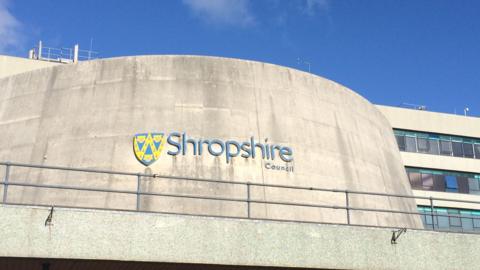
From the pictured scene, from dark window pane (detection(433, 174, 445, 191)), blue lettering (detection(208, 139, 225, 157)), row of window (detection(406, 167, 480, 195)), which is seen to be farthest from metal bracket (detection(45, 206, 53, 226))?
dark window pane (detection(433, 174, 445, 191))

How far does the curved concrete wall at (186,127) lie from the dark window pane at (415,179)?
16.6 meters

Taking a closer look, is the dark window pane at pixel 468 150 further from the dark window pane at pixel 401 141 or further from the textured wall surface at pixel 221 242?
the textured wall surface at pixel 221 242

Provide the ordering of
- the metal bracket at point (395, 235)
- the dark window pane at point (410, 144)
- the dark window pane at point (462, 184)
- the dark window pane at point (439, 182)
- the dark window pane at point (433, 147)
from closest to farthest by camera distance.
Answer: the metal bracket at point (395, 235) < the dark window pane at point (439, 182) < the dark window pane at point (410, 144) < the dark window pane at point (462, 184) < the dark window pane at point (433, 147)

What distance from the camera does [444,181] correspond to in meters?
42.4

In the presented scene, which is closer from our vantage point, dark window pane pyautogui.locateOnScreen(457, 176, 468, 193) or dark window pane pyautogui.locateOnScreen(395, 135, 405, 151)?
dark window pane pyautogui.locateOnScreen(395, 135, 405, 151)

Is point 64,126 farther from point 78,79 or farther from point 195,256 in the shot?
point 195,256

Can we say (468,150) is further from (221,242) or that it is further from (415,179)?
(221,242)

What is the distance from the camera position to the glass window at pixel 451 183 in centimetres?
4228

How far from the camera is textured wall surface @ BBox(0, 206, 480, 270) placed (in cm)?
1148

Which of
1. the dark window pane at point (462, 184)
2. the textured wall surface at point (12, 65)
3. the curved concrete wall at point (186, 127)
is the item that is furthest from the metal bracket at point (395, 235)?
the dark window pane at point (462, 184)

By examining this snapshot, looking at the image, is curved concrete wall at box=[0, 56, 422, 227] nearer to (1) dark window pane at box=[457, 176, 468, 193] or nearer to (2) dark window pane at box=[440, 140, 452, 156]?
(1) dark window pane at box=[457, 176, 468, 193]

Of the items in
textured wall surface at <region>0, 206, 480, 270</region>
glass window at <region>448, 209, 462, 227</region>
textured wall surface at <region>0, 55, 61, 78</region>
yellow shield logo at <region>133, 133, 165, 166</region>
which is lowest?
textured wall surface at <region>0, 206, 480, 270</region>

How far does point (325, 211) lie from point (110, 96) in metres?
7.88

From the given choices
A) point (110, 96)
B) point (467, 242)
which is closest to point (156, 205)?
point (110, 96)
